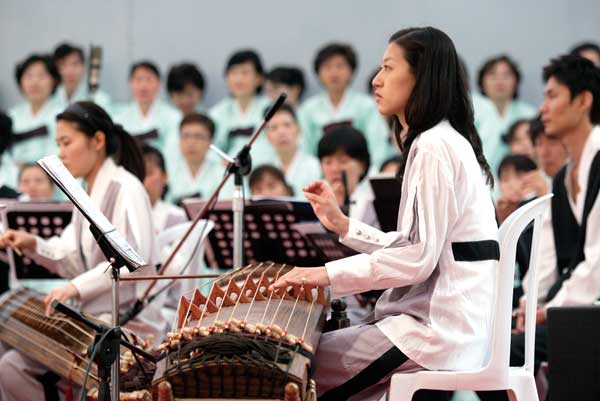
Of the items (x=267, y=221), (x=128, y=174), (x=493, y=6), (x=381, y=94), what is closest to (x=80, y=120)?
(x=128, y=174)

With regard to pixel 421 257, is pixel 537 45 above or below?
above

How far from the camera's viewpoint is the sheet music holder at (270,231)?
4703 mm

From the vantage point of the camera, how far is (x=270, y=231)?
4.80 meters

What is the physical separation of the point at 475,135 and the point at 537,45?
5.54 metres

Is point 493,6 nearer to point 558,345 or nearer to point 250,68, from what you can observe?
point 250,68

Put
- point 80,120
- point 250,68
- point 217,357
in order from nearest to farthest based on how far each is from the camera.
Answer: point 217,357 < point 80,120 < point 250,68

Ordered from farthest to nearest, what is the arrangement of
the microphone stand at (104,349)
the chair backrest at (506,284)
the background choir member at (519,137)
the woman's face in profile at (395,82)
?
the background choir member at (519,137), the woman's face in profile at (395,82), the chair backrest at (506,284), the microphone stand at (104,349)

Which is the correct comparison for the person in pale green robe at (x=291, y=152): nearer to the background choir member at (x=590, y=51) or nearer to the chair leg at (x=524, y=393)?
the background choir member at (x=590, y=51)

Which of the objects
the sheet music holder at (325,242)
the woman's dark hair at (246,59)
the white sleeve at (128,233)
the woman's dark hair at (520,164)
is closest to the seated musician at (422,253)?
the sheet music holder at (325,242)

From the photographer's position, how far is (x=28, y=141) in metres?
8.57

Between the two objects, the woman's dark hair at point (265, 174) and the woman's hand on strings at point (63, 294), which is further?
the woman's dark hair at point (265, 174)

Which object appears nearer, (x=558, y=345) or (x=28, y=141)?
(x=558, y=345)

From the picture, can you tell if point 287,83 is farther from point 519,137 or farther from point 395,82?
point 395,82

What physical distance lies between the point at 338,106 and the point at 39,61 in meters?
2.58
